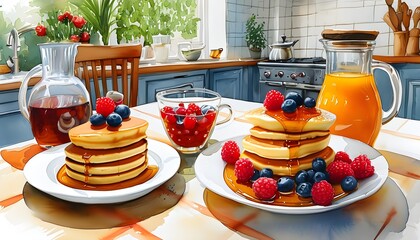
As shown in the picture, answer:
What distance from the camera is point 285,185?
0.54 m

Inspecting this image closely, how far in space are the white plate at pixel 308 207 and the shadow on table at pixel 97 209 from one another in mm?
60

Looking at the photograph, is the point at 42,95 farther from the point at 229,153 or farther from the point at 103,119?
the point at 229,153

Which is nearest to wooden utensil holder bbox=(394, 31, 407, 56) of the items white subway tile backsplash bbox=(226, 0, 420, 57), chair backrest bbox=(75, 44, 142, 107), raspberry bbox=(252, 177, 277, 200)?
white subway tile backsplash bbox=(226, 0, 420, 57)

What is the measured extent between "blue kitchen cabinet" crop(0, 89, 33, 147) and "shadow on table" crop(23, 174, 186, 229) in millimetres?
1302

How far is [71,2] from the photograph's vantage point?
2.26 metres

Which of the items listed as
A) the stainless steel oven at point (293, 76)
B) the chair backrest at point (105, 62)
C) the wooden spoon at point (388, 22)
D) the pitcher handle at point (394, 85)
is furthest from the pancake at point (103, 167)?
the wooden spoon at point (388, 22)

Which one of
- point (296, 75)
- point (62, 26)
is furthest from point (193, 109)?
point (296, 75)

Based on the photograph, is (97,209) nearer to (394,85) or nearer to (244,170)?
(244,170)

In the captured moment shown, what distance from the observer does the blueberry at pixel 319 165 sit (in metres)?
0.57

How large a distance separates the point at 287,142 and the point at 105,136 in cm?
29

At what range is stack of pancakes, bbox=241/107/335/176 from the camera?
A: 588 millimetres

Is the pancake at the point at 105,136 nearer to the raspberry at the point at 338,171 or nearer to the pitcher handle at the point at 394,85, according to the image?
the raspberry at the point at 338,171

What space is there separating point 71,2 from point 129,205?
6.64 feet

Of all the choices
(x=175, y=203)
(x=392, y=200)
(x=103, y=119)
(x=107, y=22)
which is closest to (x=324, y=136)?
(x=392, y=200)
